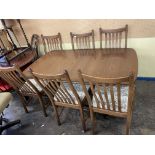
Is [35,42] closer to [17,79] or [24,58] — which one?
[24,58]

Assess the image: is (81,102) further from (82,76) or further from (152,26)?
(152,26)

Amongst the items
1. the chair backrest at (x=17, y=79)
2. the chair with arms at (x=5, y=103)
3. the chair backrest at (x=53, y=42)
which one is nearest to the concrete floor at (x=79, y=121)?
the chair with arms at (x=5, y=103)

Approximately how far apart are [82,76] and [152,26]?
1.48 m

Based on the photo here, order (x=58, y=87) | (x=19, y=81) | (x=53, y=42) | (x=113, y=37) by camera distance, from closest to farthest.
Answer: (x=58, y=87) < (x=19, y=81) < (x=113, y=37) < (x=53, y=42)

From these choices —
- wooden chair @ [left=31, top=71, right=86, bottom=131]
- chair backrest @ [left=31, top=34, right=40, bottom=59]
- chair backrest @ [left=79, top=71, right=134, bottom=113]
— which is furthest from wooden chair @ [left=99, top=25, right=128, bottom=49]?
chair backrest @ [left=31, top=34, right=40, bottom=59]

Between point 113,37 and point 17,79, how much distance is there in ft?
4.91

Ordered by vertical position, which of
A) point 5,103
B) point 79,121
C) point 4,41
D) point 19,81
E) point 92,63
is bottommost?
point 79,121

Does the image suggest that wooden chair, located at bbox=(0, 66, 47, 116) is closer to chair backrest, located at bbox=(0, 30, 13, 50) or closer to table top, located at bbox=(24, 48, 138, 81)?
table top, located at bbox=(24, 48, 138, 81)

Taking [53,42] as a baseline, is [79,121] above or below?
below

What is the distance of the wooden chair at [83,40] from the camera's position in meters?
2.44

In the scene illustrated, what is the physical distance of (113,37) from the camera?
2.39 metres

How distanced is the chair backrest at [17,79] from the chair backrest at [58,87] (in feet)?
0.92

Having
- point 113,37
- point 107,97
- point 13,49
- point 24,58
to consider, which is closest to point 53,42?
point 24,58

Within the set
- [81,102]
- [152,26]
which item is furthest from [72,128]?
[152,26]
